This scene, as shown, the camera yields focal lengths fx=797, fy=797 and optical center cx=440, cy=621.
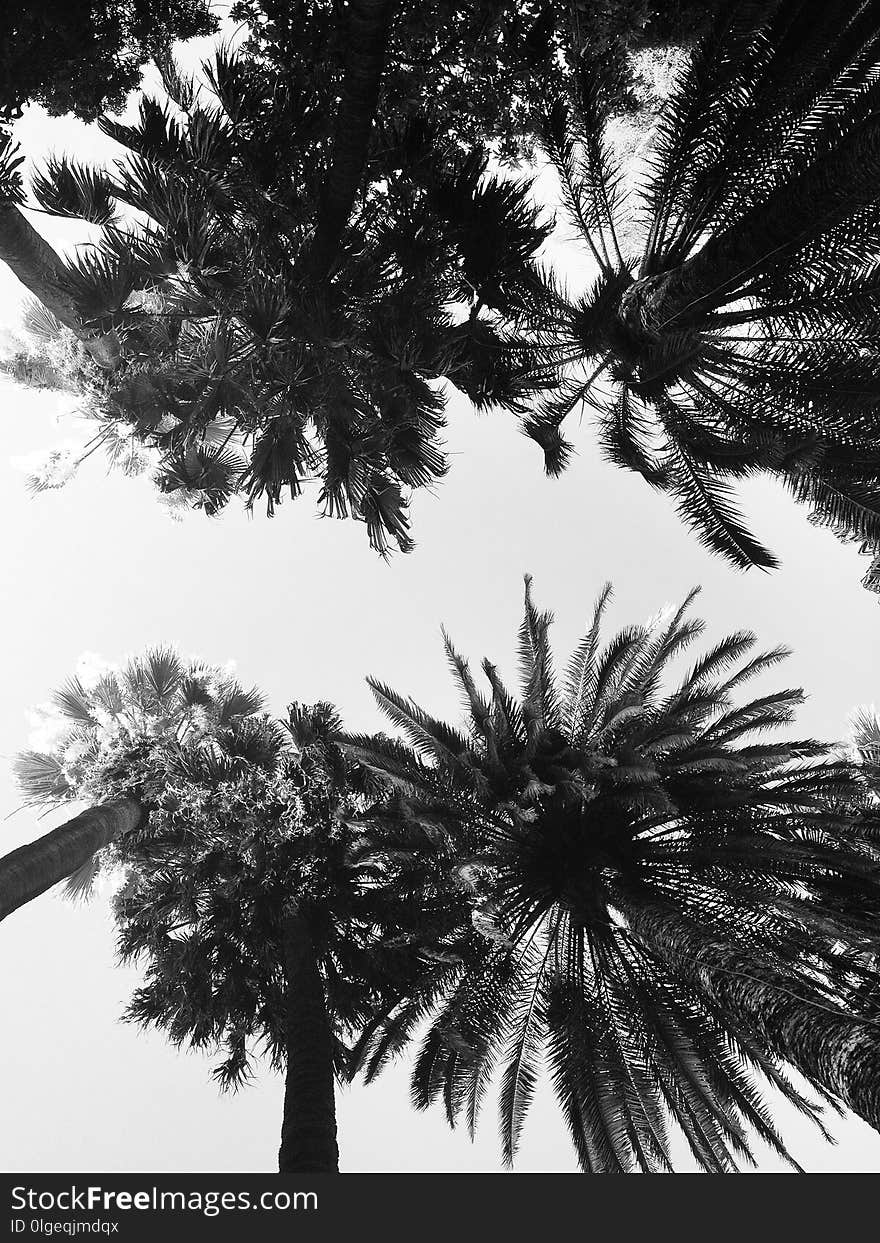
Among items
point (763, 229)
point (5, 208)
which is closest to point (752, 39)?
point (763, 229)

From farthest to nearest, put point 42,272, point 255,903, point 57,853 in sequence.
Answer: point 255,903 < point 42,272 < point 57,853

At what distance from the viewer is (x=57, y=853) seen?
21.0 feet

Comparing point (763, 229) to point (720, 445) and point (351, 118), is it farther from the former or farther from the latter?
point (351, 118)

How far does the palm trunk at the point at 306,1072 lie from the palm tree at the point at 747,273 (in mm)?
5801

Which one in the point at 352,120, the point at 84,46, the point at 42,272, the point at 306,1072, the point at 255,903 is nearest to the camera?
the point at 352,120

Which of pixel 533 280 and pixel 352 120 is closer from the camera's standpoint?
pixel 352 120

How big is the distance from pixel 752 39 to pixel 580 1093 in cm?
908

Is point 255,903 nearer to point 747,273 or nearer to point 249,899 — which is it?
point 249,899

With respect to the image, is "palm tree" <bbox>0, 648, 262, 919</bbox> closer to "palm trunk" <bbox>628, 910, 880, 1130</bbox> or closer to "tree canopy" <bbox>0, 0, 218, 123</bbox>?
"palm trunk" <bbox>628, 910, 880, 1130</bbox>

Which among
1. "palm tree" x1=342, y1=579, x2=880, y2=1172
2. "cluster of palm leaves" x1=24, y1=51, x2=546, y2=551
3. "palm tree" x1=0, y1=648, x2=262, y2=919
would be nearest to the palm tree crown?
"palm tree" x1=0, y1=648, x2=262, y2=919

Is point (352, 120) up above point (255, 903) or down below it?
above

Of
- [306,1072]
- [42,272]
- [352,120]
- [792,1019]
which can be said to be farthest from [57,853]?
[352,120]

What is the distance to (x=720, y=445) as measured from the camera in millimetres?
6809

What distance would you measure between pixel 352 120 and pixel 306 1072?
25.1 ft
